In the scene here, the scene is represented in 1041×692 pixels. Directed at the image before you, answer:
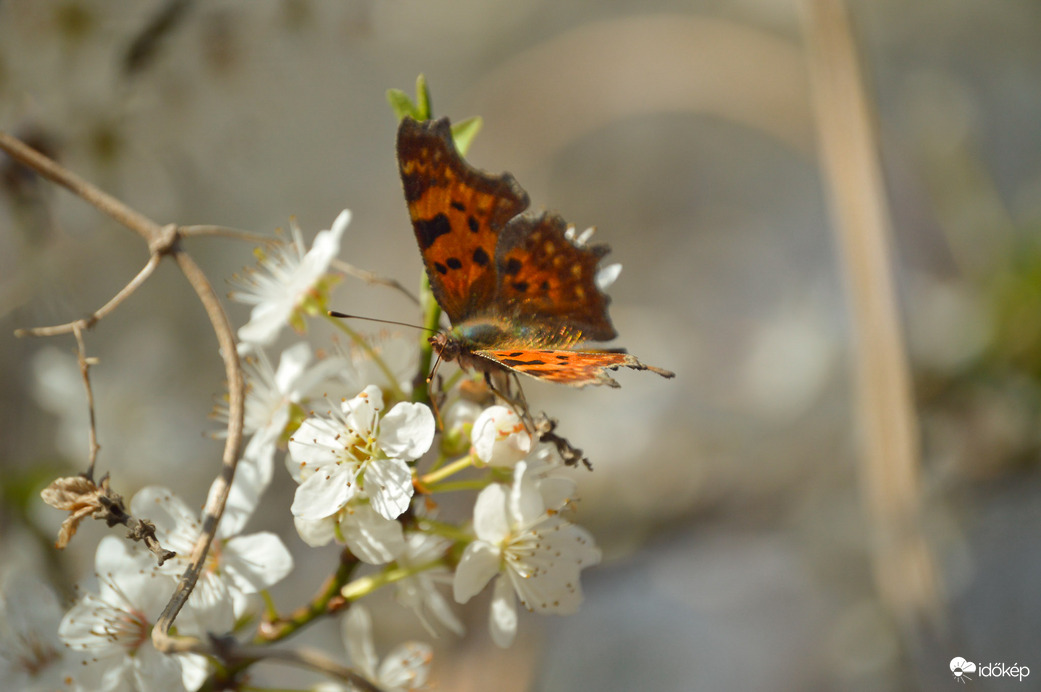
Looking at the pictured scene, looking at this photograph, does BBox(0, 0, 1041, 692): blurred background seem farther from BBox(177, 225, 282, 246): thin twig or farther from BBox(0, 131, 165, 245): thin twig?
BBox(177, 225, 282, 246): thin twig

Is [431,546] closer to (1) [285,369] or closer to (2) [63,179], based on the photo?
(1) [285,369]

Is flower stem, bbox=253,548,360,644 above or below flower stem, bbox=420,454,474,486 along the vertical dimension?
below

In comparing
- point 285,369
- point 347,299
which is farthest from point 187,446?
point 347,299

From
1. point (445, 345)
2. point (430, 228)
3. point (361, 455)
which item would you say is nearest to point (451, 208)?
point (430, 228)

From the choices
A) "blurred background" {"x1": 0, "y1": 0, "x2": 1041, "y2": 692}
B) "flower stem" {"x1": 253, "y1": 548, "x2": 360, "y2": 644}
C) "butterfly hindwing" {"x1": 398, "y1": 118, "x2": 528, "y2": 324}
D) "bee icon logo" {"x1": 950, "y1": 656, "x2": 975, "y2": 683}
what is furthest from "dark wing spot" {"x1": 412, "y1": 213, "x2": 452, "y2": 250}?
"bee icon logo" {"x1": 950, "y1": 656, "x2": 975, "y2": 683}

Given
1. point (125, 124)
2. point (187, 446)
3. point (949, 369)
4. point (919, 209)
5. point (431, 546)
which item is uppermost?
point (919, 209)

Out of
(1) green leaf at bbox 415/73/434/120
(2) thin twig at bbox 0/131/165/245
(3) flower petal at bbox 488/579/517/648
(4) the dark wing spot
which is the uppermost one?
(1) green leaf at bbox 415/73/434/120

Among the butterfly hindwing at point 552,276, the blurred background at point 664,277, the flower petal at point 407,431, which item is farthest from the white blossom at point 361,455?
the blurred background at point 664,277

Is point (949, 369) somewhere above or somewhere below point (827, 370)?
below
